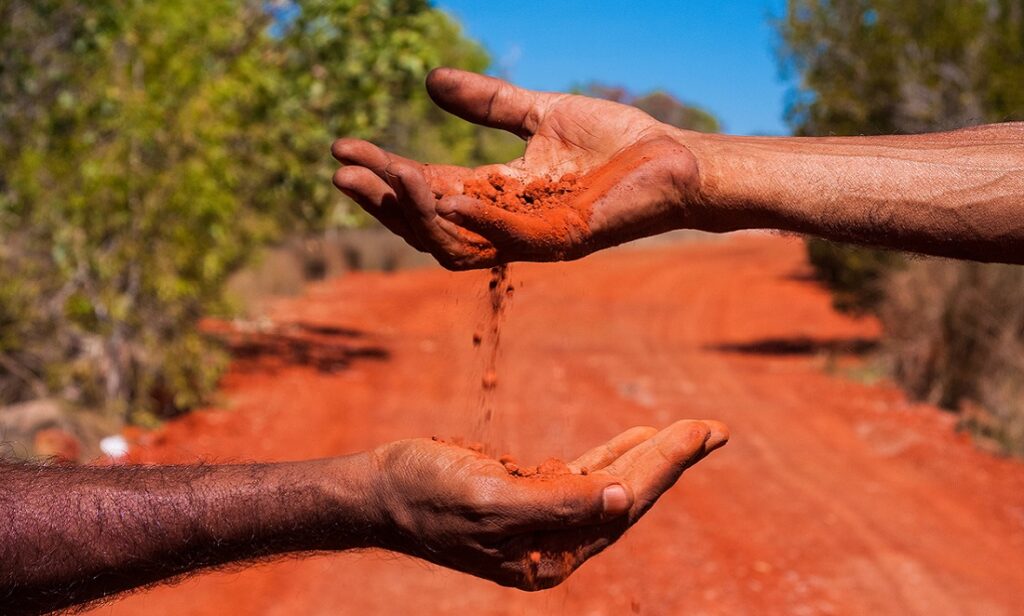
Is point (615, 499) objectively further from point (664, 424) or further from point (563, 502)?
point (664, 424)

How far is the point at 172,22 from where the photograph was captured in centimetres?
927

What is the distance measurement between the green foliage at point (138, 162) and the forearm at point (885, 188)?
19.4 ft

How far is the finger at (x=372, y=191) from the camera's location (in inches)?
98.5

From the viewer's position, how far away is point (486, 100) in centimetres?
280

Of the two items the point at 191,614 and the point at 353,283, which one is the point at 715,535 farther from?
the point at 353,283

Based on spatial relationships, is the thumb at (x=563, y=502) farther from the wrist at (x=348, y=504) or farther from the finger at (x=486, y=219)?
the finger at (x=486, y=219)

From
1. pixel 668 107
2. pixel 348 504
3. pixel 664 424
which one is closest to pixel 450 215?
pixel 348 504

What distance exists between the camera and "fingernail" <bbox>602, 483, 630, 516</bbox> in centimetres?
213

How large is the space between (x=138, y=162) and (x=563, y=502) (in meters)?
6.65

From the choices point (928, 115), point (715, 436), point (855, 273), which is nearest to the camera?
point (715, 436)

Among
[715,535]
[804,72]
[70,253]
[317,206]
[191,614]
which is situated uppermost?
[804,72]

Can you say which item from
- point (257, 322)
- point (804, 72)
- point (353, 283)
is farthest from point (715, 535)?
point (353, 283)

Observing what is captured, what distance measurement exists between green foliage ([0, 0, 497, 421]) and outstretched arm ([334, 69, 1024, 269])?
550 centimetres

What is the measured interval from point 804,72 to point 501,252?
11.8 meters
